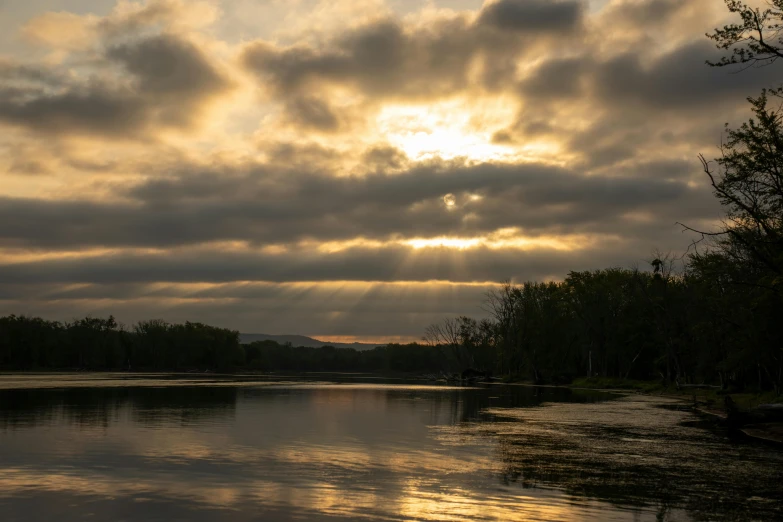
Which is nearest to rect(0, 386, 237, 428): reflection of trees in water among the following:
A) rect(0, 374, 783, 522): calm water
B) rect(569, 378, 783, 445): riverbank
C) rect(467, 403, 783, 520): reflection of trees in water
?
rect(0, 374, 783, 522): calm water

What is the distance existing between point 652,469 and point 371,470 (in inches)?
416

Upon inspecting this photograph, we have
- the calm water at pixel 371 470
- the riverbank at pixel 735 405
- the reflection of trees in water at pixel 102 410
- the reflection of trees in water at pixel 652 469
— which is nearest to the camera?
the calm water at pixel 371 470

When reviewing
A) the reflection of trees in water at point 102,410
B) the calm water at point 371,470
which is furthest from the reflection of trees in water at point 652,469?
the reflection of trees in water at point 102,410

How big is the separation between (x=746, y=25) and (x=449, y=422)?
1170 inches

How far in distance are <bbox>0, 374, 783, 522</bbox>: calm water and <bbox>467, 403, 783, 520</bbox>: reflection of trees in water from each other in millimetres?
85

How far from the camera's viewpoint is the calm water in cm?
1906

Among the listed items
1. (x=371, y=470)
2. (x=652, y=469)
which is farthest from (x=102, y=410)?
(x=652, y=469)

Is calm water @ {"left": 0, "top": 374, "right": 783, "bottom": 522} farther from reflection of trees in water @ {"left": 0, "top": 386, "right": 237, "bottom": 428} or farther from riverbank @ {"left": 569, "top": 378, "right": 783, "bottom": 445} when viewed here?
riverbank @ {"left": 569, "top": 378, "right": 783, "bottom": 445}

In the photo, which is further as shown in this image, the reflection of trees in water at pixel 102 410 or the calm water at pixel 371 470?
the reflection of trees in water at pixel 102 410

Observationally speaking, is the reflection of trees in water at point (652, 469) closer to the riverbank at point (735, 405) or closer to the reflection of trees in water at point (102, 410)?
the riverbank at point (735, 405)

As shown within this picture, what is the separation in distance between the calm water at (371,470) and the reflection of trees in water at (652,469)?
9 cm

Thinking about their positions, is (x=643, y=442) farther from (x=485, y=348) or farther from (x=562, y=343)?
(x=485, y=348)

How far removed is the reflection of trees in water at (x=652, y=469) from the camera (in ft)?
68.0

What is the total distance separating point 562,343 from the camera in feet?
437
